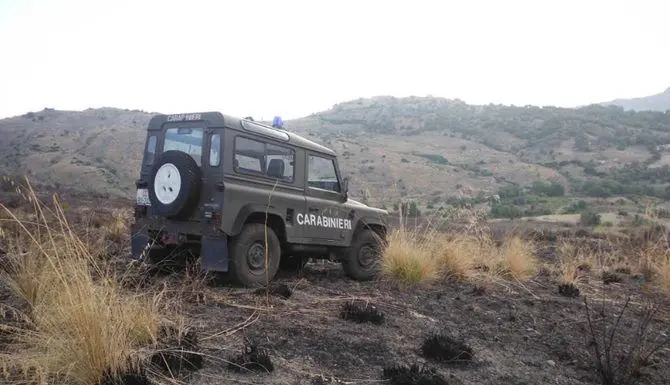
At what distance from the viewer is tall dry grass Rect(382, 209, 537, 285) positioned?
773 centimetres

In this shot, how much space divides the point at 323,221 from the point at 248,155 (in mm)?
1688

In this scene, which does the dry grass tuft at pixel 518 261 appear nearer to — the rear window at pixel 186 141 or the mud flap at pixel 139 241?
the rear window at pixel 186 141

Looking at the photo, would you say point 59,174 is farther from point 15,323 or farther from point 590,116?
point 590,116

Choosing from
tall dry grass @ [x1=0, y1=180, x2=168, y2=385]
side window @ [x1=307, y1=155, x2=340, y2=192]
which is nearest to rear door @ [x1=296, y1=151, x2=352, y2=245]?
side window @ [x1=307, y1=155, x2=340, y2=192]

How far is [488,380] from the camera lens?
4219 mm

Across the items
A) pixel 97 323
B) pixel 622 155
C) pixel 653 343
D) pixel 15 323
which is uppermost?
pixel 622 155

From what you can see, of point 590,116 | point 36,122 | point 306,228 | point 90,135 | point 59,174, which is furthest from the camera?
point 590,116

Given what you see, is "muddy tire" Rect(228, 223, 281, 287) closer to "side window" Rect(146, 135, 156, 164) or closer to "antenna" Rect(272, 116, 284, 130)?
"antenna" Rect(272, 116, 284, 130)

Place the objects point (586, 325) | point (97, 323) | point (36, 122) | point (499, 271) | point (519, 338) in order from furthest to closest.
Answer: point (36, 122), point (499, 271), point (586, 325), point (519, 338), point (97, 323)

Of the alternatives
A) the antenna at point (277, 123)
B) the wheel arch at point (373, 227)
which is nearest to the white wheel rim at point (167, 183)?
the antenna at point (277, 123)

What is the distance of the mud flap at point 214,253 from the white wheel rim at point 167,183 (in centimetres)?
65

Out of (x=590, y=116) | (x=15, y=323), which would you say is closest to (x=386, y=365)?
(x=15, y=323)

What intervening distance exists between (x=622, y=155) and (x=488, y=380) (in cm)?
5723

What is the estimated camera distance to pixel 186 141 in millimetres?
7023
